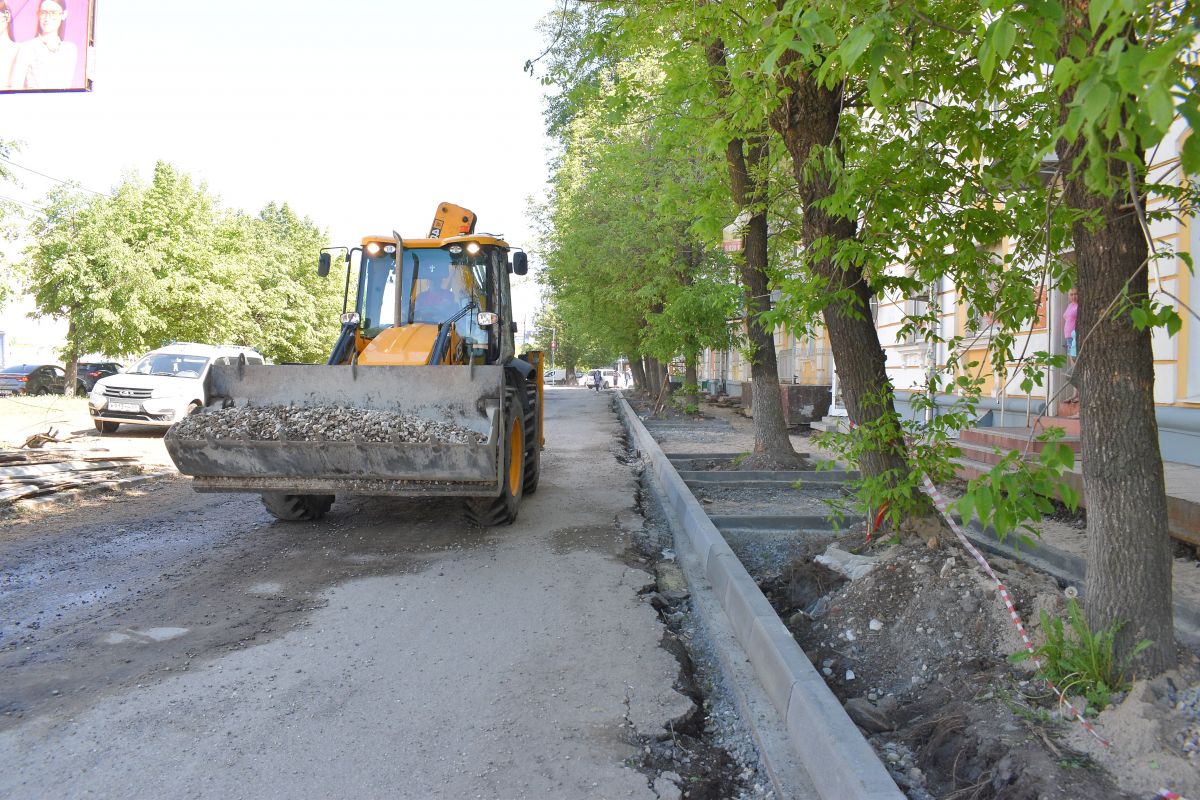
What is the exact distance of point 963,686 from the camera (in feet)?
11.5

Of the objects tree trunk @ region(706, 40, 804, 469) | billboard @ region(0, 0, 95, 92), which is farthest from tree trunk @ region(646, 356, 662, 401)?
billboard @ region(0, 0, 95, 92)

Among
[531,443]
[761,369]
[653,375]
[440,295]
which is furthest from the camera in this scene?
[653,375]

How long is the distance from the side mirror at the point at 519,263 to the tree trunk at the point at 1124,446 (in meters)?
6.04

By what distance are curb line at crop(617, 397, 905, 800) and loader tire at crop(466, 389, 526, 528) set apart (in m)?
2.19

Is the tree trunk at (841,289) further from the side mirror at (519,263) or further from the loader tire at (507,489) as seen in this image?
the side mirror at (519,263)

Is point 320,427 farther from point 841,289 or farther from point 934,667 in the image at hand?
point 934,667

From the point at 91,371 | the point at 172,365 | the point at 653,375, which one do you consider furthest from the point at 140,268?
the point at 653,375

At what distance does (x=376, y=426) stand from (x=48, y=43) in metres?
7.12

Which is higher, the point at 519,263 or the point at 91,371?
the point at 519,263

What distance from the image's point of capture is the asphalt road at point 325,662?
3.15 meters

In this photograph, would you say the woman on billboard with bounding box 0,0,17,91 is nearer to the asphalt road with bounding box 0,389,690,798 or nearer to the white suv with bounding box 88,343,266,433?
the asphalt road with bounding box 0,389,690,798

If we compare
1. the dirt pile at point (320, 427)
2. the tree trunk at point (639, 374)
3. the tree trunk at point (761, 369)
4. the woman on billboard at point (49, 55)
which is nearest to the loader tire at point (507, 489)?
the dirt pile at point (320, 427)

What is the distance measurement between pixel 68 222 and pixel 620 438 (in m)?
21.7

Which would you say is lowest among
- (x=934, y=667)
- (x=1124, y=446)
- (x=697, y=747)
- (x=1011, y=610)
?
(x=697, y=747)
